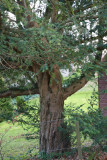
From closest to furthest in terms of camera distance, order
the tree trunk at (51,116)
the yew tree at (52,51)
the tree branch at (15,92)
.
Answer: the yew tree at (52,51) → the tree trunk at (51,116) → the tree branch at (15,92)

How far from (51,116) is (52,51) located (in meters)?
2.66

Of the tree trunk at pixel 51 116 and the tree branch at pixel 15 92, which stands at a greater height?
the tree branch at pixel 15 92

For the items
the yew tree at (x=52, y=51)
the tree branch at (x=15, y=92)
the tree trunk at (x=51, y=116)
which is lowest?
the tree trunk at (x=51, y=116)

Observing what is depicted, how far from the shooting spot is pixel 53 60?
4.90 metres

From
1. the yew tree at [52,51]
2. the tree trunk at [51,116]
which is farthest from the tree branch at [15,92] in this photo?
the tree trunk at [51,116]

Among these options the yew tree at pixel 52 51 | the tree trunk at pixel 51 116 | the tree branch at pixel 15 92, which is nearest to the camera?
the yew tree at pixel 52 51

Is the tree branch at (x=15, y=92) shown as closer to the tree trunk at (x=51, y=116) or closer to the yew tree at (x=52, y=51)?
the yew tree at (x=52, y=51)

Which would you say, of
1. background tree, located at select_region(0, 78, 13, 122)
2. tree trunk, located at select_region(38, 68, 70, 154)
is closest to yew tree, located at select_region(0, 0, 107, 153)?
tree trunk, located at select_region(38, 68, 70, 154)

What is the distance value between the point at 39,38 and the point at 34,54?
0.35m

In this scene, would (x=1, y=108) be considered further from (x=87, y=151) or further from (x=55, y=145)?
(x=87, y=151)

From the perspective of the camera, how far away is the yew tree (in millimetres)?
4617

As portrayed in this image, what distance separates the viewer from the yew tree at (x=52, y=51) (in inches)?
182

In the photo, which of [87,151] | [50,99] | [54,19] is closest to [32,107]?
[50,99]

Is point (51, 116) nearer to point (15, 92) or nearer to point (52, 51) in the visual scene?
point (15, 92)
